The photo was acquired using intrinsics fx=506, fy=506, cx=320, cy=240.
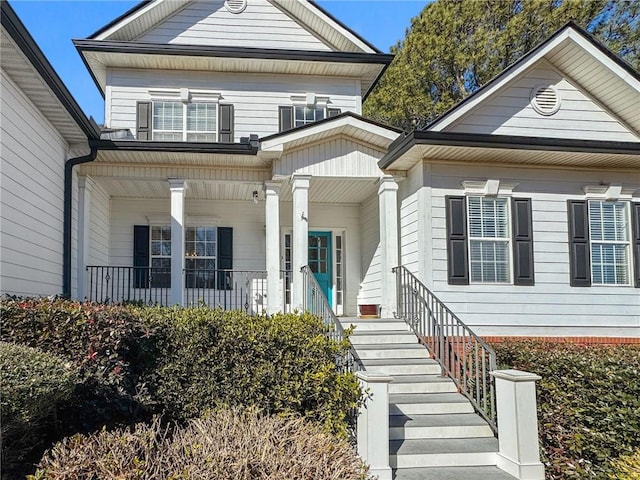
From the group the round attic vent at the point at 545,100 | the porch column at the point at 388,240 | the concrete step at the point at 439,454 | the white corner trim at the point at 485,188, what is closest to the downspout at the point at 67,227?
the porch column at the point at 388,240

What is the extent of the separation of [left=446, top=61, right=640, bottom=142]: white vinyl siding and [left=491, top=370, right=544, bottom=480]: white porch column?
190 inches

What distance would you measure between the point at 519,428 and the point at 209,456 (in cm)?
336

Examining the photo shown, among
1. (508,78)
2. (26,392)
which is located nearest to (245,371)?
(26,392)

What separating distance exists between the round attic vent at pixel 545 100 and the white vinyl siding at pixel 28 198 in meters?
Result: 8.27

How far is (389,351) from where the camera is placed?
286 inches

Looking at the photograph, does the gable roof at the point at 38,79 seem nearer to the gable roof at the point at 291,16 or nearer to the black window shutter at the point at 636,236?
the gable roof at the point at 291,16

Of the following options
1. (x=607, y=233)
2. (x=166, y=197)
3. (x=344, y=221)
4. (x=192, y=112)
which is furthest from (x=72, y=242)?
(x=607, y=233)

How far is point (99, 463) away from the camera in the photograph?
3.58m

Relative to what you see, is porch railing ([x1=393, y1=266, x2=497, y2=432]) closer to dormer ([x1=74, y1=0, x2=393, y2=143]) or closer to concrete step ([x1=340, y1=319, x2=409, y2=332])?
concrete step ([x1=340, y1=319, x2=409, y2=332])

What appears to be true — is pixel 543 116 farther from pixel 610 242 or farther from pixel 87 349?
pixel 87 349

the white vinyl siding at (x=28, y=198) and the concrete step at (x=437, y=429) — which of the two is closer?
the concrete step at (x=437, y=429)

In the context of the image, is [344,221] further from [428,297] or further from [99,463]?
[99,463]

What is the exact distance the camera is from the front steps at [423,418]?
5.40 m

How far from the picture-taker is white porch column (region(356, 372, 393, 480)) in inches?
200
